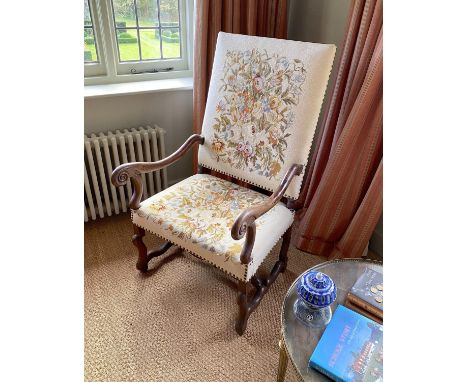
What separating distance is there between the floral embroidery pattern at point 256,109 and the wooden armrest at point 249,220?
128 mm

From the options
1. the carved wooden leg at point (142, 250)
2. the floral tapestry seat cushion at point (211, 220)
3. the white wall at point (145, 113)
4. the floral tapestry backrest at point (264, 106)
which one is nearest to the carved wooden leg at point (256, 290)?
the floral tapestry seat cushion at point (211, 220)

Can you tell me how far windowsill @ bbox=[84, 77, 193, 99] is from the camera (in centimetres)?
178

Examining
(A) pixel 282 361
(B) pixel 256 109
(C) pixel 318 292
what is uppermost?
(B) pixel 256 109

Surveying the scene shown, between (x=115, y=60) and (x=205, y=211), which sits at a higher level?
(x=115, y=60)

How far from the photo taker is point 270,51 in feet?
4.55

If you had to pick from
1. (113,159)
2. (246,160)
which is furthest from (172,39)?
(246,160)

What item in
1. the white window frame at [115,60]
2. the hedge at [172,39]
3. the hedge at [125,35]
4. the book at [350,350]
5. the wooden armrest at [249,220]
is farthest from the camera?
the hedge at [172,39]

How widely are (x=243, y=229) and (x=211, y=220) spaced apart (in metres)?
0.28

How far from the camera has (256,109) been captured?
145 centimetres

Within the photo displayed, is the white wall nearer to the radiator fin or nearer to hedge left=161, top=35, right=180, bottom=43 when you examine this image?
the radiator fin

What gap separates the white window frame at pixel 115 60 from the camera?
179 cm

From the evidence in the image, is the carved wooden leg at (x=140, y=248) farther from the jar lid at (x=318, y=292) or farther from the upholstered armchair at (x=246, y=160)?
the jar lid at (x=318, y=292)

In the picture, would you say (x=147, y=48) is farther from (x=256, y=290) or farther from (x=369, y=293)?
(x=369, y=293)
